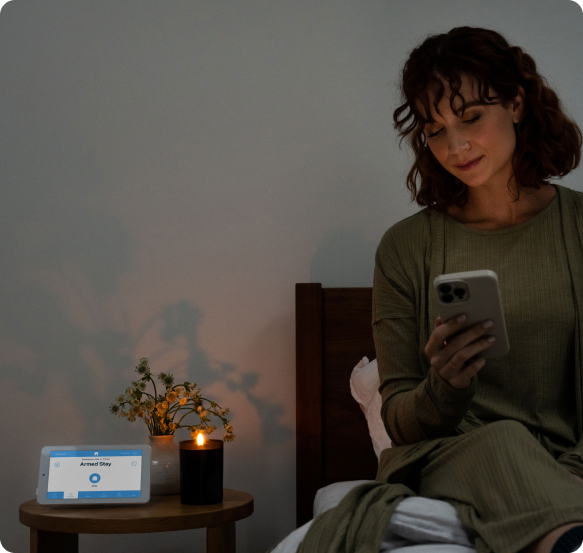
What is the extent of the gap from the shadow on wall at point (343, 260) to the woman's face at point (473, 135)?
2.09 ft

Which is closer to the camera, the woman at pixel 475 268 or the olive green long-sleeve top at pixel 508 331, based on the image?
the woman at pixel 475 268

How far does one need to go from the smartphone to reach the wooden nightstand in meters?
0.67

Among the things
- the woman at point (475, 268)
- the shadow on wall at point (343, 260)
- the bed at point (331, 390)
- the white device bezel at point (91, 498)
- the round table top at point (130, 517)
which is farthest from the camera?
the shadow on wall at point (343, 260)

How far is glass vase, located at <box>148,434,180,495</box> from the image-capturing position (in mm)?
1432

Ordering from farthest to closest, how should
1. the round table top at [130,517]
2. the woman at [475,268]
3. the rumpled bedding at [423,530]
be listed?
the round table top at [130,517], the woman at [475,268], the rumpled bedding at [423,530]

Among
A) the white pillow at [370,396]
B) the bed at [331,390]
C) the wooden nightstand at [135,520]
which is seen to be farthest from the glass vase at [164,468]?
the white pillow at [370,396]

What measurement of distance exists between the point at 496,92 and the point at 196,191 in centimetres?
91

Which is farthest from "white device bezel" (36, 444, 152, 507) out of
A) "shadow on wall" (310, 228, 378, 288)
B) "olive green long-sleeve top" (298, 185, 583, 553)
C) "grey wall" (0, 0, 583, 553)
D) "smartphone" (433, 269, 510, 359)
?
"smartphone" (433, 269, 510, 359)

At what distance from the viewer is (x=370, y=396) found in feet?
4.95

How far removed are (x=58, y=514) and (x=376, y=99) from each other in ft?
4.37

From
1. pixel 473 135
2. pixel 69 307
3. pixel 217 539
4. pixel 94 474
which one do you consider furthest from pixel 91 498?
pixel 473 135

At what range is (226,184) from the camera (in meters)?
1.77

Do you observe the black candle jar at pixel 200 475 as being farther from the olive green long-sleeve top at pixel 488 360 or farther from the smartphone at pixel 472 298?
the smartphone at pixel 472 298

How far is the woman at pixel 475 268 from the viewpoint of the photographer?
89cm
